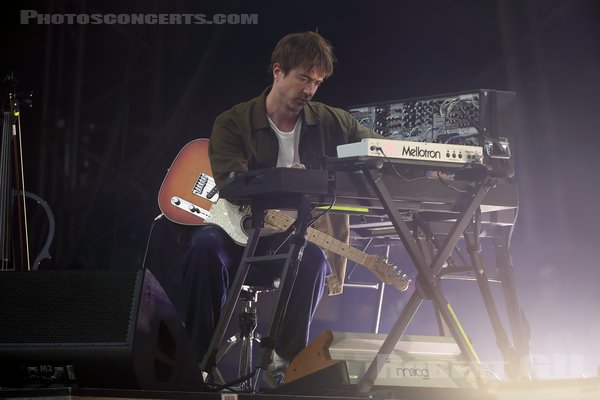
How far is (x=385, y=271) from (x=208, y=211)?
817mm

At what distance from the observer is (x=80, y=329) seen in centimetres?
200

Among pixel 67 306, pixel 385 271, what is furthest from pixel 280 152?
pixel 67 306

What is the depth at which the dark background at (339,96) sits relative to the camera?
14.1 ft

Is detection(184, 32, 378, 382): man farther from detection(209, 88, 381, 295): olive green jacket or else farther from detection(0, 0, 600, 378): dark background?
detection(0, 0, 600, 378): dark background

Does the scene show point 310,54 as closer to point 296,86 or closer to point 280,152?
point 296,86

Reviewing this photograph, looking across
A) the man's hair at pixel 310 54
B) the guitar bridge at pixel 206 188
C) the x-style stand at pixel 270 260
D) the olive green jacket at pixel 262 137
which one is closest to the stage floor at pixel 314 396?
the x-style stand at pixel 270 260

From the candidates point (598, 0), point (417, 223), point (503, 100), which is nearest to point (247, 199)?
point (417, 223)

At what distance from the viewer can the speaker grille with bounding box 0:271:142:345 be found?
6.54 ft

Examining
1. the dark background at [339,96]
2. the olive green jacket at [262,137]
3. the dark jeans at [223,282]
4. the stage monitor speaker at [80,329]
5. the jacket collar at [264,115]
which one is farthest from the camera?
the dark background at [339,96]

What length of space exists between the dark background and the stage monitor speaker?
7.52 ft

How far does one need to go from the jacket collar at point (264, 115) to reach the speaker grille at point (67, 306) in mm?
1247

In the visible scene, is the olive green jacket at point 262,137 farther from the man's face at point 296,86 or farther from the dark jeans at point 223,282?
the dark jeans at point 223,282

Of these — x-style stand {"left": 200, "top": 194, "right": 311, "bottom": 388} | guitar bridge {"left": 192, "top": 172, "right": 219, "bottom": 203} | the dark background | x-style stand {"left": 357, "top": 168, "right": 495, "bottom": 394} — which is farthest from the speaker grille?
the dark background

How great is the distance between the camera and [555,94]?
14.3 feet
